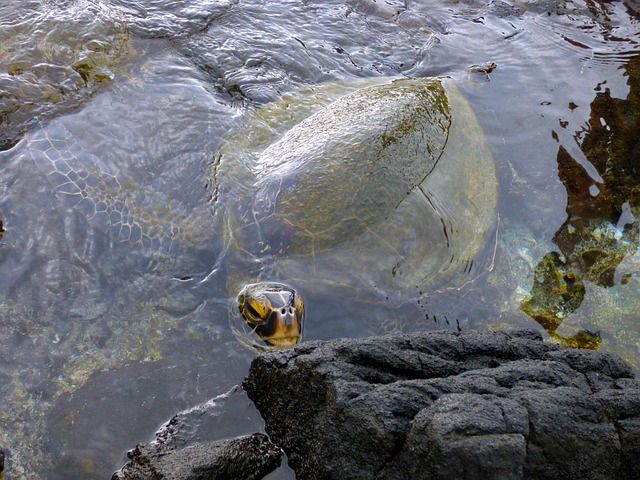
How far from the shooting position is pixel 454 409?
6.29ft

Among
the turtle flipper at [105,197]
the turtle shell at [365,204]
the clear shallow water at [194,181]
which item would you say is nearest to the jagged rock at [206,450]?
the clear shallow water at [194,181]

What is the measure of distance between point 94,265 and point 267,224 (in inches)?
47.0

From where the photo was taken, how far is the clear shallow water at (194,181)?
3023 mm

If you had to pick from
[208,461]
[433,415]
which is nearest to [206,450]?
[208,461]

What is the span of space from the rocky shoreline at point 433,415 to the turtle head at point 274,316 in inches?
21.9

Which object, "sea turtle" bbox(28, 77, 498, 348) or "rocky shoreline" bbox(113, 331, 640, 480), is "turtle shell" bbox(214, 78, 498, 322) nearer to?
"sea turtle" bbox(28, 77, 498, 348)

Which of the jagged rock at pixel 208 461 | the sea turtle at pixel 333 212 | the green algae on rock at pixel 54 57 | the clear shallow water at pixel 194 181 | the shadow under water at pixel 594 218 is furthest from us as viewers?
the green algae on rock at pixel 54 57

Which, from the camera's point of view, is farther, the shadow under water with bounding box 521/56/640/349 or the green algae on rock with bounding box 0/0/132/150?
the green algae on rock with bounding box 0/0/132/150

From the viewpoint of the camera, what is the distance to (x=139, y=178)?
13.7ft

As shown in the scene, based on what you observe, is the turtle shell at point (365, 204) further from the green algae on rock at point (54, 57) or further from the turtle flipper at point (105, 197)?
the green algae on rock at point (54, 57)

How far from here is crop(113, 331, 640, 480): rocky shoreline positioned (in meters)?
1.87

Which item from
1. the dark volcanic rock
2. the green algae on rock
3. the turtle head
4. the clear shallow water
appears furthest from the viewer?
the green algae on rock

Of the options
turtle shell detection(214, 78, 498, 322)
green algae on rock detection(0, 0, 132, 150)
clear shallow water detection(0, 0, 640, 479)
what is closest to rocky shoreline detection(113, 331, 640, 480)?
clear shallow water detection(0, 0, 640, 479)

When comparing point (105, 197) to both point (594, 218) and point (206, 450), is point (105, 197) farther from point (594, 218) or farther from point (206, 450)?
point (594, 218)
